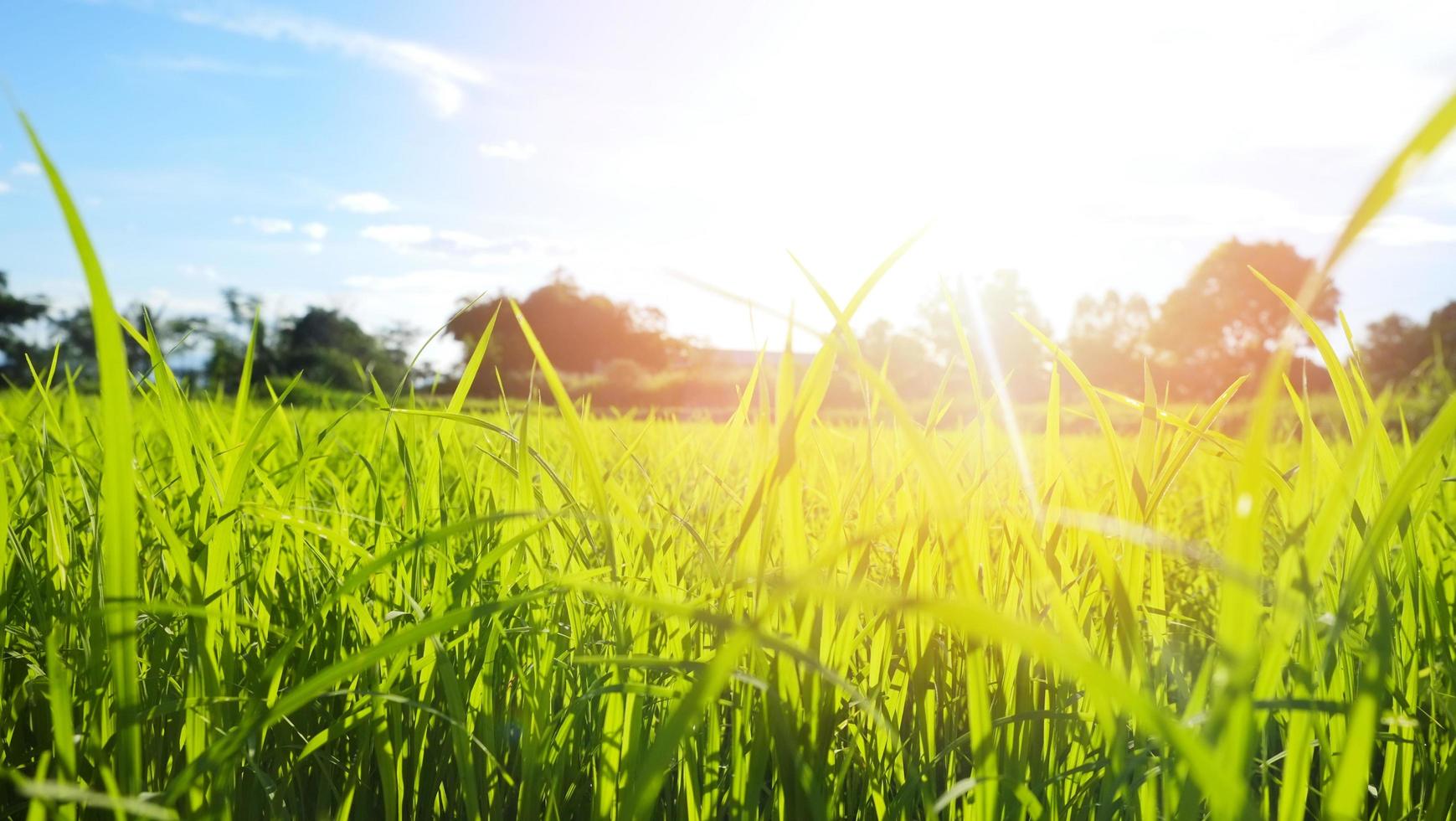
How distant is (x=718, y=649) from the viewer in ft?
2.58

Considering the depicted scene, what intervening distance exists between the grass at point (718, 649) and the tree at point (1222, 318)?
31.0m

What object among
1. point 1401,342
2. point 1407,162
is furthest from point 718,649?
point 1401,342

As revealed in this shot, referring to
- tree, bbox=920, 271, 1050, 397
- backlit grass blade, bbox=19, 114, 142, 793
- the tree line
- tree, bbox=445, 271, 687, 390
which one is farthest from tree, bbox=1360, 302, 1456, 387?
backlit grass blade, bbox=19, 114, 142, 793

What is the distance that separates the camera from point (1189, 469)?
3404 mm

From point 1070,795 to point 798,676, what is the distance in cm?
30

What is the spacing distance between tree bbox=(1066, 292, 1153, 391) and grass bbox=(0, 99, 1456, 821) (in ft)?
95.0

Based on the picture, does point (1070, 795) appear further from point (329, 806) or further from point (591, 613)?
point (329, 806)

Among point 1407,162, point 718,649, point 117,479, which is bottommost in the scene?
point 718,649

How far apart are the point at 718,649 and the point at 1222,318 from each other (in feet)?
110

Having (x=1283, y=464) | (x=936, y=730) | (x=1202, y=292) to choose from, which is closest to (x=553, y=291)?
(x=1202, y=292)

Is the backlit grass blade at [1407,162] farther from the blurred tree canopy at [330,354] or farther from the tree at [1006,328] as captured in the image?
the tree at [1006,328]

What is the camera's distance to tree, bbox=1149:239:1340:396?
2884 cm

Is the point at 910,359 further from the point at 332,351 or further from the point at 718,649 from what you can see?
the point at 718,649

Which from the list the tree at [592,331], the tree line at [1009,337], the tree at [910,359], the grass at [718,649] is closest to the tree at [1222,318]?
the tree line at [1009,337]
